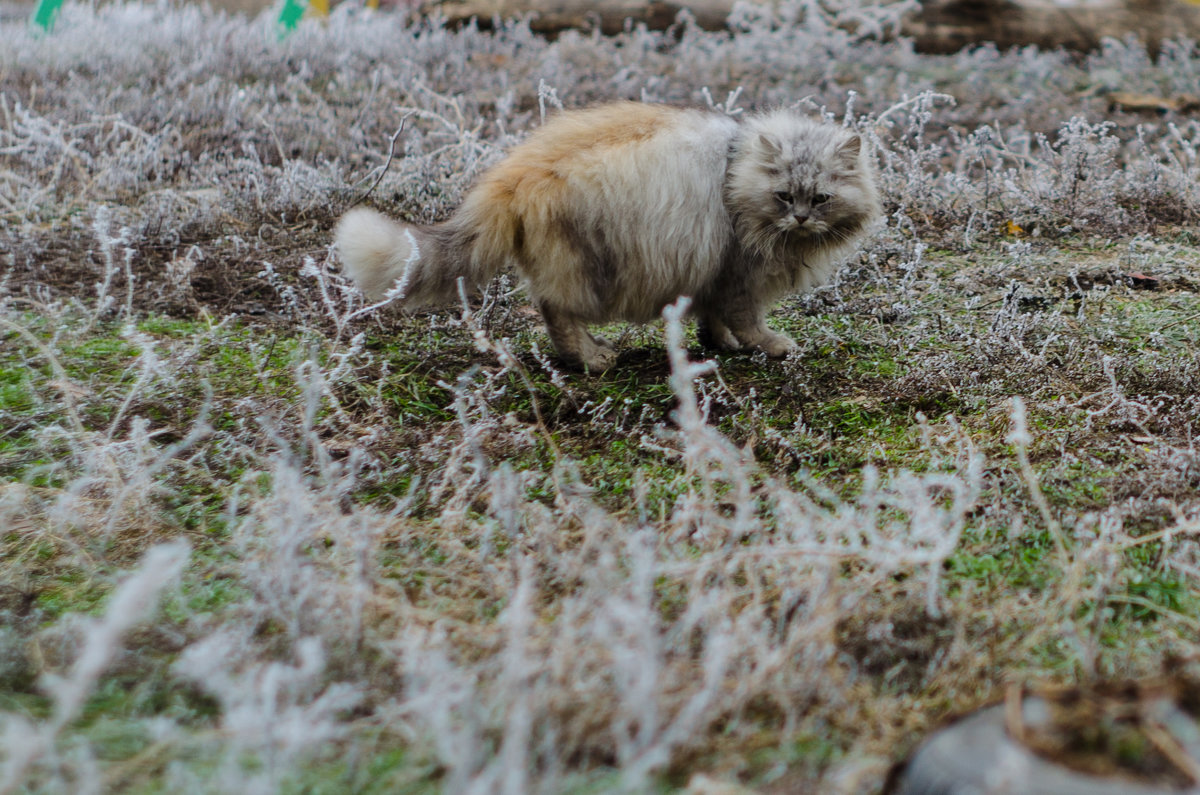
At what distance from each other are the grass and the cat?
0.24 m

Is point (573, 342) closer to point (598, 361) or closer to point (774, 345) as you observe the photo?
point (598, 361)

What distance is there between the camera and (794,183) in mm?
3475

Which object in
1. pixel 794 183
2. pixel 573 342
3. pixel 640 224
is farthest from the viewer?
pixel 573 342

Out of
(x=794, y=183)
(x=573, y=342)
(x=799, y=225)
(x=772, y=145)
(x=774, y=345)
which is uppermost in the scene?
(x=772, y=145)

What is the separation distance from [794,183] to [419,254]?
53.6 inches

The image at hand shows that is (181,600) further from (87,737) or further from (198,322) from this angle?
(198,322)

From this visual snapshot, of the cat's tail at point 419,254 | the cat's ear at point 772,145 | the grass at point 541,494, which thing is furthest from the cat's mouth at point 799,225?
the cat's tail at point 419,254

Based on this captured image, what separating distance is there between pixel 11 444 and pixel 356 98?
14.9 feet

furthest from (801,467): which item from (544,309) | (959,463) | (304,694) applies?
(304,694)

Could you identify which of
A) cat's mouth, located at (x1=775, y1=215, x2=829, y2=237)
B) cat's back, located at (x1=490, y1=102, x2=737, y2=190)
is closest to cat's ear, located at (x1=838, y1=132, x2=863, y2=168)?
cat's mouth, located at (x1=775, y1=215, x2=829, y2=237)

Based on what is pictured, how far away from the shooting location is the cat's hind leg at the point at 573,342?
3.56m

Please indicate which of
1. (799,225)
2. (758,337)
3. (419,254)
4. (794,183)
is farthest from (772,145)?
(419,254)

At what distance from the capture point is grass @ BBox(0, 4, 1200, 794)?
5.40 ft

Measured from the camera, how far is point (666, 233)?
3.37 metres
